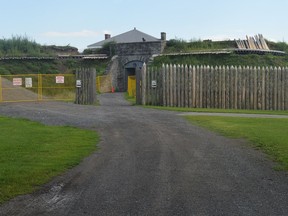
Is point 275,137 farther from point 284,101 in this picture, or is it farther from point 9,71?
point 9,71

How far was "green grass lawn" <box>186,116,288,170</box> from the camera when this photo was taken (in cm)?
992

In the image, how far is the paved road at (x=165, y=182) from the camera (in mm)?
5695

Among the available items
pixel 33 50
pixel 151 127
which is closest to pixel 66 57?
pixel 33 50

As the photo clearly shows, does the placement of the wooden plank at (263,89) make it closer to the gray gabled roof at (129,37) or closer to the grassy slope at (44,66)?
the grassy slope at (44,66)

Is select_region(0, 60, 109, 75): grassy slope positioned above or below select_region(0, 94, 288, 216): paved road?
above

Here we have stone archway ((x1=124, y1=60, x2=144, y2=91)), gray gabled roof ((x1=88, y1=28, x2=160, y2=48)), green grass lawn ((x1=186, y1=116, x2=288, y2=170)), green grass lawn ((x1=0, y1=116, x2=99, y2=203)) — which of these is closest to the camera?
green grass lawn ((x1=0, y1=116, x2=99, y2=203))

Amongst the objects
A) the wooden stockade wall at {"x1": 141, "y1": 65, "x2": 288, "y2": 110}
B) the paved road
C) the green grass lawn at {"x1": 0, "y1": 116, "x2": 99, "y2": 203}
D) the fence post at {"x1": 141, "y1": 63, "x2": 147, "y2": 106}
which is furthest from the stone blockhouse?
the paved road

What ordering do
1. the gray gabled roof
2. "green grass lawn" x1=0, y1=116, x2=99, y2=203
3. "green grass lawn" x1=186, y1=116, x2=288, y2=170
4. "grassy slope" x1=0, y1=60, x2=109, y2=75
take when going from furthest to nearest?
1. the gray gabled roof
2. "grassy slope" x1=0, y1=60, x2=109, y2=75
3. "green grass lawn" x1=186, y1=116, x2=288, y2=170
4. "green grass lawn" x1=0, y1=116, x2=99, y2=203

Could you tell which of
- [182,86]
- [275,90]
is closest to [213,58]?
[275,90]

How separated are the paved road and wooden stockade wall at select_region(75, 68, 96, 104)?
1372 centimetres

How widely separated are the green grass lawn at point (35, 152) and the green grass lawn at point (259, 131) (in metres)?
3.92

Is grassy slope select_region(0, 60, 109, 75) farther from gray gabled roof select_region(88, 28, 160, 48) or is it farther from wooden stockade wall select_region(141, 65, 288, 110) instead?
wooden stockade wall select_region(141, 65, 288, 110)

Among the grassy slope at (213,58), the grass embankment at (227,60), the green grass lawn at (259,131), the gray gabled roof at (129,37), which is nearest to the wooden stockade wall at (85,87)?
the green grass lawn at (259,131)

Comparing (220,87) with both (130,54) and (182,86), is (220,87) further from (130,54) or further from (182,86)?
(130,54)
